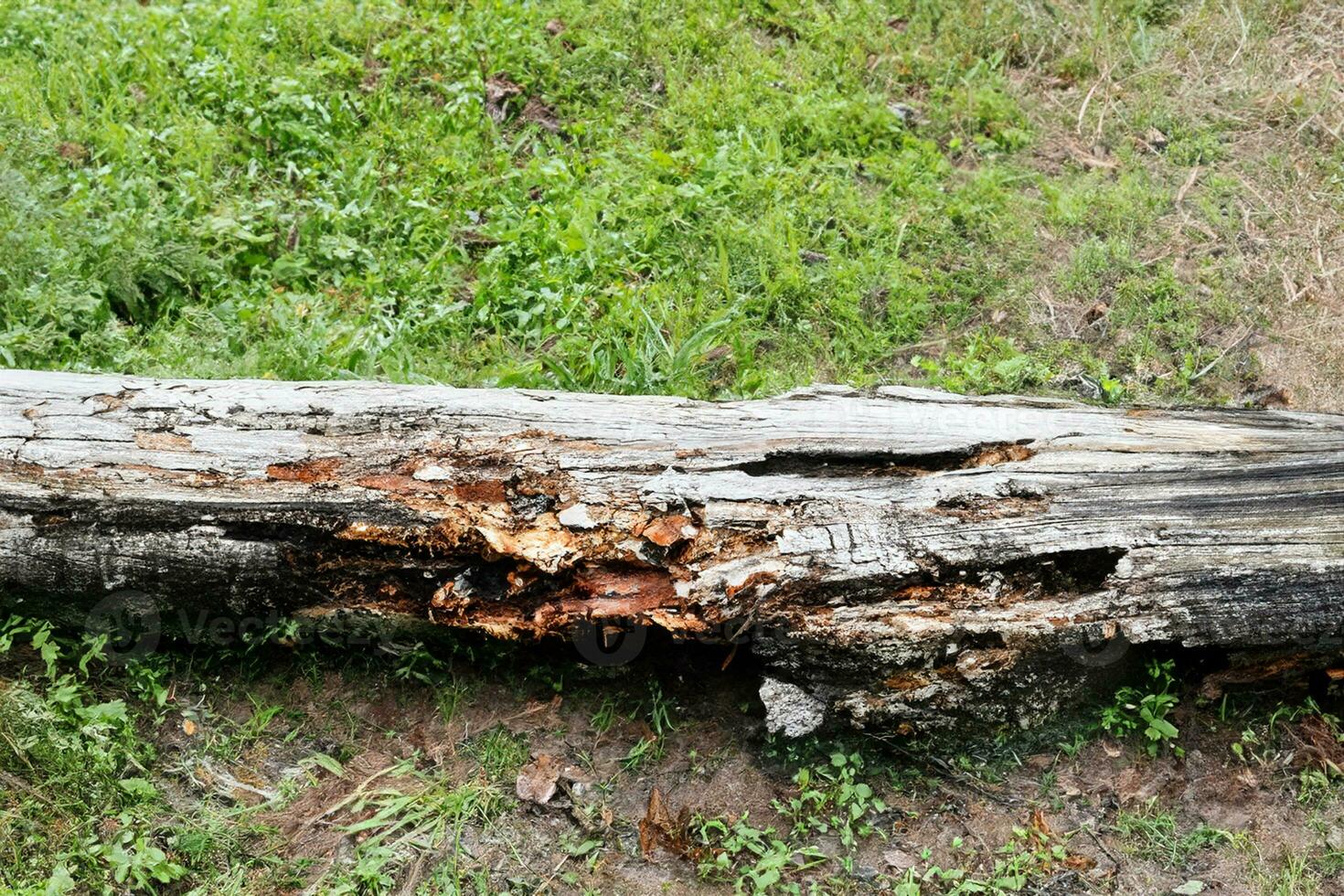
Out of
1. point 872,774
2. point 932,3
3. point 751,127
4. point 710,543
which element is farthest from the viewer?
point 932,3

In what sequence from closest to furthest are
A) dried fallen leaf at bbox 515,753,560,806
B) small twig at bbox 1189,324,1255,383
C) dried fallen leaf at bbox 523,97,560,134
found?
dried fallen leaf at bbox 515,753,560,806 < small twig at bbox 1189,324,1255,383 < dried fallen leaf at bbox 523,97,560,134

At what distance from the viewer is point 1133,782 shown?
3.16 m

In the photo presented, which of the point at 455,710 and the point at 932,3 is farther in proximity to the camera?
the point at 932,3

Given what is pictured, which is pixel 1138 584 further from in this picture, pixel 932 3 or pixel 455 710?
pixel 932 3

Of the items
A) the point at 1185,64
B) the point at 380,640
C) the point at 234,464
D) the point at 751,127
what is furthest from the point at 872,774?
the point at 1185,64

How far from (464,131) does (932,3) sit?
Answer: 2921 mm

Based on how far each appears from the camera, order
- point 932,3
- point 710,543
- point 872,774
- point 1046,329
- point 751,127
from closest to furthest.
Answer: point 710,543
point 872,774
point 1046,329
point 751,127
point 932,3

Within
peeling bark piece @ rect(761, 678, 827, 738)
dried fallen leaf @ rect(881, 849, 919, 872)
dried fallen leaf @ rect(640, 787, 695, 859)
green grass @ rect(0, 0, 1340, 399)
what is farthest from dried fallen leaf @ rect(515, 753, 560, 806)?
green grass @ rect(0, 0, 1340, 399)

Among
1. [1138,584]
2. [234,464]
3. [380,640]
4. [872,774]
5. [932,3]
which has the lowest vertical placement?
[872,774]

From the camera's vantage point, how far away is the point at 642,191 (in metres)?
5.29

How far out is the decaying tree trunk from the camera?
299 cm

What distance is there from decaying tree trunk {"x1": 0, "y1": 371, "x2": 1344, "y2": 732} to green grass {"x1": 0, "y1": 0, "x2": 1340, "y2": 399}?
1.25 metres

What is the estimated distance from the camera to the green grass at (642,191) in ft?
15.4

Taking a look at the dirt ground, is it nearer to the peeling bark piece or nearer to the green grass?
the peeling bark piece
